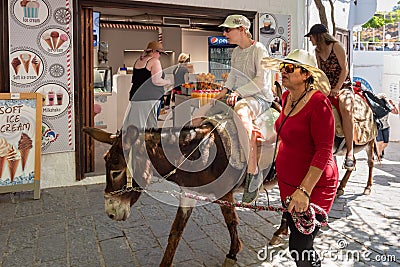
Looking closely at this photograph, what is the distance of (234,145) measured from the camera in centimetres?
313

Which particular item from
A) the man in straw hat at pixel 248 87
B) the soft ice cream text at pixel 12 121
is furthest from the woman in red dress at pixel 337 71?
the soft ice cream text at pixel 12 121

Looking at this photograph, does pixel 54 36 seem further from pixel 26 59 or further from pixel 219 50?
pixel 219 50

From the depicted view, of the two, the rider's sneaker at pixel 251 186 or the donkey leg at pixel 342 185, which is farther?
the donkey leg at pixel 342 185

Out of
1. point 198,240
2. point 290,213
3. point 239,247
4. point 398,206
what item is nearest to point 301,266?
point 290,213

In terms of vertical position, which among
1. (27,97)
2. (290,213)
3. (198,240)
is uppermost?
(27,97)

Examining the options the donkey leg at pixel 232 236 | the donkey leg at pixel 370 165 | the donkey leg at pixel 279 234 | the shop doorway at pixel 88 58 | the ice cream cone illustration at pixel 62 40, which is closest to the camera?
the donkey leg at pixel 232 236

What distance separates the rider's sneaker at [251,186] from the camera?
125 inches

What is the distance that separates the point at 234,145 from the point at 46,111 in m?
3.27

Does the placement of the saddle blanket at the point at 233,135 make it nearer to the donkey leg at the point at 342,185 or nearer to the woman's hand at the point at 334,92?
the woman's hand at the point at 334,92

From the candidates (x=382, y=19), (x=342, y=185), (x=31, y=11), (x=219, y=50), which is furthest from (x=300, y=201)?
(x=382, y=19)

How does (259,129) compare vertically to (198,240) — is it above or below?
above

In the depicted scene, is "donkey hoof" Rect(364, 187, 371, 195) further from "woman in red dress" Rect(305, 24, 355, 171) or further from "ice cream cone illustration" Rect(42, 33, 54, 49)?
"ice cream cone illustration" Rect(42, 33, 54, 49)

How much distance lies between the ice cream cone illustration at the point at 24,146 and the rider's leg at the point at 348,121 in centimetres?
400

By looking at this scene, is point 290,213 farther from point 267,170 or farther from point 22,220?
point 22,220
